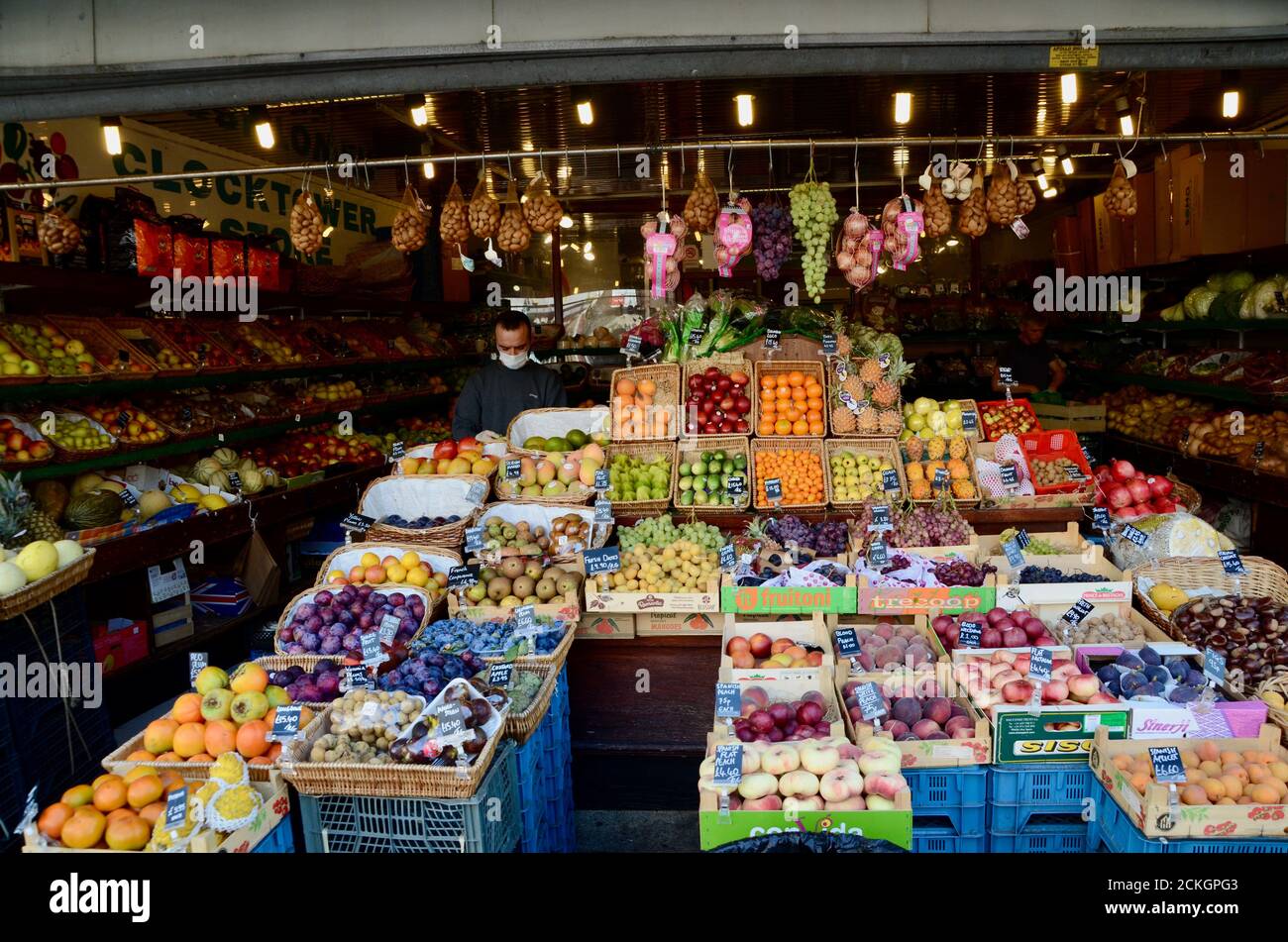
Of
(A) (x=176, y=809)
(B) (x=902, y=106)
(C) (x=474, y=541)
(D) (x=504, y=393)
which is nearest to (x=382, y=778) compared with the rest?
(A) (x=176, y=809)

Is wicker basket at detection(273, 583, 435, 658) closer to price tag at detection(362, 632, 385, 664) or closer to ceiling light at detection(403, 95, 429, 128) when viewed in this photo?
price tag at detection(362, 632, 385, 664)

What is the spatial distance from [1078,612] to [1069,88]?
500 centimetres

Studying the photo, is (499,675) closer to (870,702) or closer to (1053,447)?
(870,702)

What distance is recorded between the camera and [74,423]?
18.0ft

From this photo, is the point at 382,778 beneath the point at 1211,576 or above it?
beneath

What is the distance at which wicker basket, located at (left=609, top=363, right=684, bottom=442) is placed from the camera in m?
5.15

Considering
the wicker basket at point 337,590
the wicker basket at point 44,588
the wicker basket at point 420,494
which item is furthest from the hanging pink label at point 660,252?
the wicker basket at point 44,588

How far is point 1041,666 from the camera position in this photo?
3.07 metres

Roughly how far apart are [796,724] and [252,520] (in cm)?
469

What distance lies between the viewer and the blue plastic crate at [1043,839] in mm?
2934

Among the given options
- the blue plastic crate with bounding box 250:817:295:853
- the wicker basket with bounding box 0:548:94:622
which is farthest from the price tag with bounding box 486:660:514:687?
the wicker basket with bounding box 0:548:94:622

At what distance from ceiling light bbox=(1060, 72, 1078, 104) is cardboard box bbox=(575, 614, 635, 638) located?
511 centimetres
